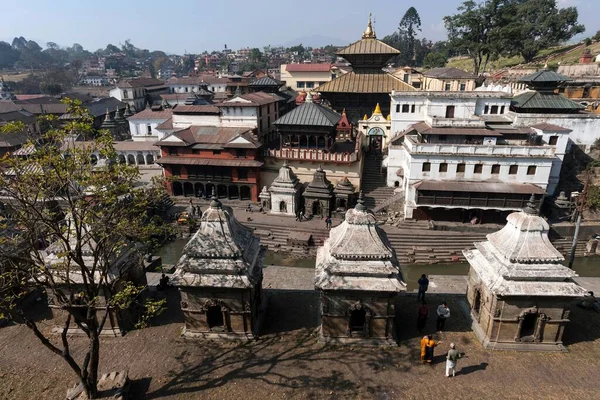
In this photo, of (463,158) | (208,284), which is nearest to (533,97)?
(463,158)

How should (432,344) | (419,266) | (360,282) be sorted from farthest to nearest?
(419,266)
(360,282)
(432,344)

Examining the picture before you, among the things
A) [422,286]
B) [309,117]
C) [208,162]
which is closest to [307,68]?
[309,117]

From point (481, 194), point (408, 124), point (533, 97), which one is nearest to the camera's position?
point (481, 194)

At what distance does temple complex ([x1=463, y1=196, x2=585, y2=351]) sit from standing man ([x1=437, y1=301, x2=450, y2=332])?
144 cm

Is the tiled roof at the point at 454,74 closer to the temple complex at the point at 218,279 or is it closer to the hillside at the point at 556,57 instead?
the hillside at the point at 556,57

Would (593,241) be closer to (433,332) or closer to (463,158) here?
(463,158)

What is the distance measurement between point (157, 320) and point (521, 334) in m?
14.7

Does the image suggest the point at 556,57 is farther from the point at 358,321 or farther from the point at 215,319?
the point at 215,319

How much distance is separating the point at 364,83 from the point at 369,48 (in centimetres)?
432

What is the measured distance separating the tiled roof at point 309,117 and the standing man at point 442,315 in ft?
70.9

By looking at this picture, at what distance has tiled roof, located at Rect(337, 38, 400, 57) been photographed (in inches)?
1727

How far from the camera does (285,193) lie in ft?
107

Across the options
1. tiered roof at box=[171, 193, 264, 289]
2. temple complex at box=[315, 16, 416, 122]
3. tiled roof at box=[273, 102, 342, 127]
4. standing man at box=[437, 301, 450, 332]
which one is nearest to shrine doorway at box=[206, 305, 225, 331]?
tiered roof at box=[171, 193, 264, 289]

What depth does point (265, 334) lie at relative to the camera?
50.5 ft
